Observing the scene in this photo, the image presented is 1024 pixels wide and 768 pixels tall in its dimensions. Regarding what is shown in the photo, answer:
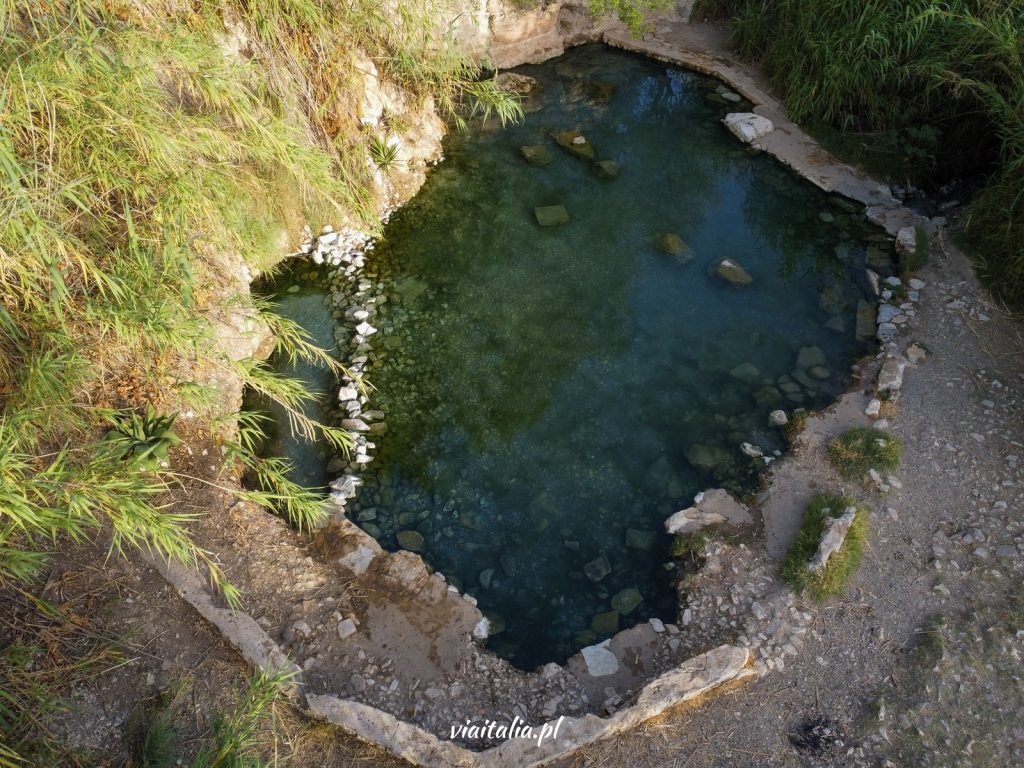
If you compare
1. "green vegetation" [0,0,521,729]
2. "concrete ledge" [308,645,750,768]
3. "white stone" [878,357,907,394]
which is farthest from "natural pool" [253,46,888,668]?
"green vegetation" [0,0,521,729]

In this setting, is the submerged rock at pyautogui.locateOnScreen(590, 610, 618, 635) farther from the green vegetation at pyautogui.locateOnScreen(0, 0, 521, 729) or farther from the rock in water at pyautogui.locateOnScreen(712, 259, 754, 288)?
the rock in water at pyautogui.locateOnScreen(712, 259, 754, 288)

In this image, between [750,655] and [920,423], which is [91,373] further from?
[920,423]

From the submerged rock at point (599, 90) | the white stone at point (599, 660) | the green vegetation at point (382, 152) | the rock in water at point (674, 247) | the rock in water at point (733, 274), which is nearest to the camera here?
the white stone at point (599, 660)

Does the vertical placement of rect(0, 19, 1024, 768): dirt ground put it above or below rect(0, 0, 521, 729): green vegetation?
below

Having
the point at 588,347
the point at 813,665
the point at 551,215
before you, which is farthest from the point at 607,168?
the point at 813,665

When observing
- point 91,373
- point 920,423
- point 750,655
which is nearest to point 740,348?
point 920,423

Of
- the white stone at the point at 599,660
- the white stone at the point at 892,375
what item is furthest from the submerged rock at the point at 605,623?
the white stone at the point at 892,375

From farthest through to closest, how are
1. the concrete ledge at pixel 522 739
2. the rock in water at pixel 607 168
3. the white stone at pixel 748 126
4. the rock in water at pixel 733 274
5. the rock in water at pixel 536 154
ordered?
the white stone at pixel 748 126, the rock in water at pixel 536 154, the rock in water at pixel 607 168, the rock in water at pixel 733 274, the concrete ledge at pixel 522 739

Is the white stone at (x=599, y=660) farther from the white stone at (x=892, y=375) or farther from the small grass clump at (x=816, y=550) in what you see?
the white stone at (x=892, y=375)
